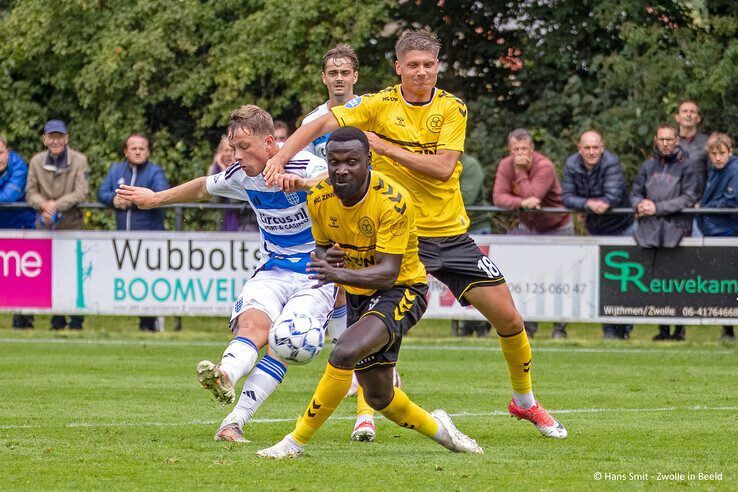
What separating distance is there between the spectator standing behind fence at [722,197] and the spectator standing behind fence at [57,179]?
682cm

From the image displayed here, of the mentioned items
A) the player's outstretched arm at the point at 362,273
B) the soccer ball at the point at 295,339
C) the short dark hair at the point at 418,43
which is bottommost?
the soccer ball at the point at 295,339

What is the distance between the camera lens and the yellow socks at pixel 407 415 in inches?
306

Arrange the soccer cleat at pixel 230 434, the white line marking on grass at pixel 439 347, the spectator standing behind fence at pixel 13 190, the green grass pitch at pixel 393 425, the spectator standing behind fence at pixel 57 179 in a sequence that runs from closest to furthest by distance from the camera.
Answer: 1. the green grass pitch at pixel 393 425
2. the soccer cleat at pixel 230 434
3. the white line marking on grass at pixel 439 347
4. the spectator standing behind fence at pixel 57 179
5. the spectator standing behind fence at pixel 13 190

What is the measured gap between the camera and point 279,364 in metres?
8.75

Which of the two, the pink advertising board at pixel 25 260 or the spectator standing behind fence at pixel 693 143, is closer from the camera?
the spectator standing behind fence at pixel 693 143

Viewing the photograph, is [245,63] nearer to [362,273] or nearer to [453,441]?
[453,441]

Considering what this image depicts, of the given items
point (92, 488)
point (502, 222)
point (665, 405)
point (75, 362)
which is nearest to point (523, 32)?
point (502, 222)

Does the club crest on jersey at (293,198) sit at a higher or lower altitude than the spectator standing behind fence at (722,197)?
higher

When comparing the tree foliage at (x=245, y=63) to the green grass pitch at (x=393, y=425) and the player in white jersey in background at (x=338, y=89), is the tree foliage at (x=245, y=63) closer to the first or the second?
the green grass pitch at (x=393, y=425)

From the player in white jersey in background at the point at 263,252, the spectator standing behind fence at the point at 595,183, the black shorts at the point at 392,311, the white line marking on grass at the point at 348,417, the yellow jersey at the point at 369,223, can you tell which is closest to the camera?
the yellow jersey at the point at 369,223

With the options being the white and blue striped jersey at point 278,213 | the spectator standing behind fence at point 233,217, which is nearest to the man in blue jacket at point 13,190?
the spectator standing behind fence at point 233,217

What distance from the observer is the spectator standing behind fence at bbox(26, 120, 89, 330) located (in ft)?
52.9

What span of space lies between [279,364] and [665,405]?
320 centimetres

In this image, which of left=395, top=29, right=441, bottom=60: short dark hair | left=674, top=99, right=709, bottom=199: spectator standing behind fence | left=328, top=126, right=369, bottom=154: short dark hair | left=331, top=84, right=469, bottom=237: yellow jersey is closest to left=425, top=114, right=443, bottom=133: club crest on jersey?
left=331, top=84, right=469, bottom=237: yellow jersey
